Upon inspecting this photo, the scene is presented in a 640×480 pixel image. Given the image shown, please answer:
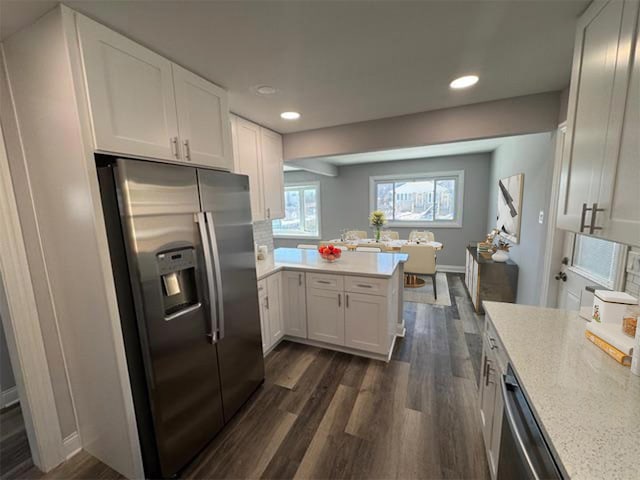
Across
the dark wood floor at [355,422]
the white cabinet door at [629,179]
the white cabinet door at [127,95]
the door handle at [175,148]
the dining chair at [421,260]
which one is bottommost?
the dark wood floor at [355,422]

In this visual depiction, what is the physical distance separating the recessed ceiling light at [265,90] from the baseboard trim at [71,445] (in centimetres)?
258

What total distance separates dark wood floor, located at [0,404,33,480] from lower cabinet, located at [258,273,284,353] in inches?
62.5

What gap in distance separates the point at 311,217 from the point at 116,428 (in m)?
6.20

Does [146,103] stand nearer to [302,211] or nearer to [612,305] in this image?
[612,305]

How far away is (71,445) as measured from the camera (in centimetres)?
161

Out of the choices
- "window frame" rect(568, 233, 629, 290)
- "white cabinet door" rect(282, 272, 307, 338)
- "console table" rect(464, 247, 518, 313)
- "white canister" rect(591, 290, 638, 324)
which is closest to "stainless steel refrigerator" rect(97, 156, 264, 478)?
"white cabinet door" rect(282, 272, 307, 338)

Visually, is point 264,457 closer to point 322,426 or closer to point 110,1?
point 322,426

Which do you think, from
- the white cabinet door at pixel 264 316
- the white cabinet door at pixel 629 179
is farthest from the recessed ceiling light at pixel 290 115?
the white cabinet door at pixel 629 179

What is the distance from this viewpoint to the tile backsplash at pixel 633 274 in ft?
5.00

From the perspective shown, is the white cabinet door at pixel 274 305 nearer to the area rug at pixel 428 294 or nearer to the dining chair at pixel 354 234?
the area rug at pixel 428 294

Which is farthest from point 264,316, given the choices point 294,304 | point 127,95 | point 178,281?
point 127,95

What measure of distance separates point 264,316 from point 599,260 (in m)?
2.70

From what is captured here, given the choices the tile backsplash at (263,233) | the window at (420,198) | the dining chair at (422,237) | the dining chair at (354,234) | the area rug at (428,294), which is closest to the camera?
A: the tile backsplash at (263,233)

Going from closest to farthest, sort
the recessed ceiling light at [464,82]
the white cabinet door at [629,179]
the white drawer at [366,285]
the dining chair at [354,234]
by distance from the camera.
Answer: the white cabinet door at [629,179]
the recessed ceiling light at [464,82]
the white drawer at [366,285]
the dining chair at [354,234]
